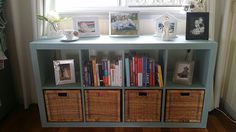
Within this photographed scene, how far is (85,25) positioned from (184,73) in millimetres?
993

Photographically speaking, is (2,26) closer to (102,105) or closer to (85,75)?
(85,75)

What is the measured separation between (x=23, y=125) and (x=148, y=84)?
123 centimetres

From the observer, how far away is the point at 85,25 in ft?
6.53

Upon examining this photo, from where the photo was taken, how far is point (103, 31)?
219 cm

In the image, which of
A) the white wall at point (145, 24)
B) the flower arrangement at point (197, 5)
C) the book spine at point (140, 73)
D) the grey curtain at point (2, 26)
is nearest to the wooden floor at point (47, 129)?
the book spine at point (140, 73)

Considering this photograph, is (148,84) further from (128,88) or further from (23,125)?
(23,125)

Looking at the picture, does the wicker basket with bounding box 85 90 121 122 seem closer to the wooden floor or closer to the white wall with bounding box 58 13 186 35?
the wooden floor

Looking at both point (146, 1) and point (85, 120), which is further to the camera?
point (146, 1)

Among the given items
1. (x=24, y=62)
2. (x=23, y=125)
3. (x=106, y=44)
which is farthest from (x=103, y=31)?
(x=23, y=125)

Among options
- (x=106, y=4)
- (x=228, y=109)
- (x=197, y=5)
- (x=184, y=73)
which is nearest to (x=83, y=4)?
(x=106, y=4)

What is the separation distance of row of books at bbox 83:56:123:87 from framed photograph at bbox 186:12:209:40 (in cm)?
65

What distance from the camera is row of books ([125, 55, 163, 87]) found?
1.83 m

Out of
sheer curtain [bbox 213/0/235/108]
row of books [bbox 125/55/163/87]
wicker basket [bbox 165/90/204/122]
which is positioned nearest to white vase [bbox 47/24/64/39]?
row of books [bbox 125/55/163/87]

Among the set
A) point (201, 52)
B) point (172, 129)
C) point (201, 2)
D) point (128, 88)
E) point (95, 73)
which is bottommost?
point (172, 129)
